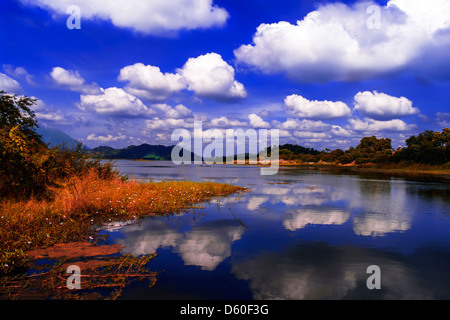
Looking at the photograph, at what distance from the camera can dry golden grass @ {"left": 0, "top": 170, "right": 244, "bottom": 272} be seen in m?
8.73

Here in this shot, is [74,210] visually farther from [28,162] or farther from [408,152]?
[408,152]

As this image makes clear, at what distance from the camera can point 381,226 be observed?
1377 centimetres

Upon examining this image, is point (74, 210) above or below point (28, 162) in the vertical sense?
below

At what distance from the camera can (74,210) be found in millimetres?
12570

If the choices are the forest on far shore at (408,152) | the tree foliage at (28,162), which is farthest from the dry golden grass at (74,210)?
the forest on far shore at (408,152)

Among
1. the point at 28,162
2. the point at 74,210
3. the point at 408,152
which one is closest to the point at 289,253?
the point at 74,210

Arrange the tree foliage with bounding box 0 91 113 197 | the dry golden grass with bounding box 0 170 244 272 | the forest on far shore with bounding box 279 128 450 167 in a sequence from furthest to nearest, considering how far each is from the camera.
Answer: the forest on far shore with bounding box 279 128 450 167
the tree foliage with bounding box 0 91 113 197
the dry golden grass with bounding box 0 170 244 272

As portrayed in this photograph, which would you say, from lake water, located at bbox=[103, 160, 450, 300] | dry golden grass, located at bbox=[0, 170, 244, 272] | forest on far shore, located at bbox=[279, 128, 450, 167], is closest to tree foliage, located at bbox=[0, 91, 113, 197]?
dry golden grass, located at bbox=[0, 170, 244, 272]

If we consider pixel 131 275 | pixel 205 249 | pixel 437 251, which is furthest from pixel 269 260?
pixel 437 251

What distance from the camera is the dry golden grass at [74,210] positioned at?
873 cm

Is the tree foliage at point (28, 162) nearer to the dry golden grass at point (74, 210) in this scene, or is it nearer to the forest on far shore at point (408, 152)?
the dry golden grass at point (74, 210)

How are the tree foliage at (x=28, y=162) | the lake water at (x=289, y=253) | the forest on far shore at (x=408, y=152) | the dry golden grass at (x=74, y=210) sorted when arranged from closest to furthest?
the lake water at (x=289, y=253)
the dry golden grass at (x=74, y=210)
the tree foliage at (x=28, y=162)
the forest on far shore at (x=408, y=152)

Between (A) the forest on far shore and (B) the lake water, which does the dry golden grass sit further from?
(A) the forest on far shore
